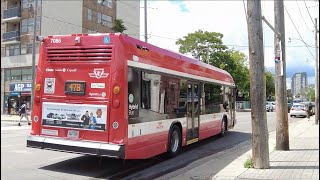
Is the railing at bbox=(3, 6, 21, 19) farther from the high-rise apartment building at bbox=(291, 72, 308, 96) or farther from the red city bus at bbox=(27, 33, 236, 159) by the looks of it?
the red city bus at bbox=(27, 33, 236, 159)

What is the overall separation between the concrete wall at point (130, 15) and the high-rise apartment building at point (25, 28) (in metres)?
5.56

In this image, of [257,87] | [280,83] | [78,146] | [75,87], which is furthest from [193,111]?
[78,146]

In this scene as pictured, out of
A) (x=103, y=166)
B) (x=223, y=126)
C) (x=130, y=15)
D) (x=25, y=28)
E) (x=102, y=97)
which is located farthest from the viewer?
(x=130, y=15)

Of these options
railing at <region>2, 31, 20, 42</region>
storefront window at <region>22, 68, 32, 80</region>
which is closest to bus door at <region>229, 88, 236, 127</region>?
storefront window at <region>22, 68, 32, 80</region>

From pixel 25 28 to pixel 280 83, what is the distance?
135 feet

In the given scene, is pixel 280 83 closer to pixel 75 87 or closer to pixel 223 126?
pixel 223 126

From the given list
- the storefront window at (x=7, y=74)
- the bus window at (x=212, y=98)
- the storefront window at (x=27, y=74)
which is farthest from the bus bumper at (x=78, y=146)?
the storefront window at (x=7, y=74)

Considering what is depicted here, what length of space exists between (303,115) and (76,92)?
35157 millimetres

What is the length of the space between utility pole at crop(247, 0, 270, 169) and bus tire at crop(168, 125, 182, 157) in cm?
265

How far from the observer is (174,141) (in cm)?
1106

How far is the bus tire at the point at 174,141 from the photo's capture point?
420 inches

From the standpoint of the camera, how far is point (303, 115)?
3962 cm

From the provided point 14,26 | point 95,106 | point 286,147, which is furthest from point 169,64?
point 14,26

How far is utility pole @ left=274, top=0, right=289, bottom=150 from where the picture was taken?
11.6m
